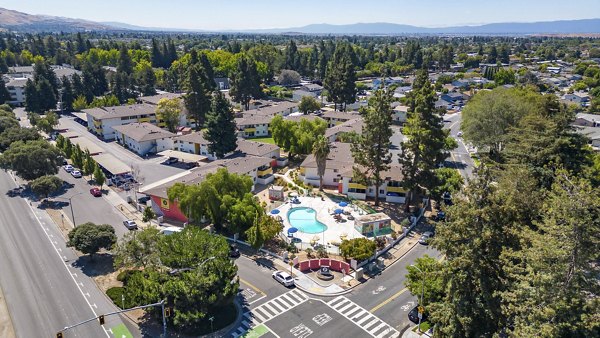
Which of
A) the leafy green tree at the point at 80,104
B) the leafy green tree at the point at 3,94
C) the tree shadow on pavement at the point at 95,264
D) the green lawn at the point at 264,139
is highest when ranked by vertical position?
the leafy green tree at the point at 3,94

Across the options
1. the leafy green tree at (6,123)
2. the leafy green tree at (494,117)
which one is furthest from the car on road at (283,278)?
the leafy green tree at (6,123)

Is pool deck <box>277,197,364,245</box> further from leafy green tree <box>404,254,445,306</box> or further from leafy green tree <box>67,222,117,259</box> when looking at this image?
leafy green tree <box>67,222,117,259</box>

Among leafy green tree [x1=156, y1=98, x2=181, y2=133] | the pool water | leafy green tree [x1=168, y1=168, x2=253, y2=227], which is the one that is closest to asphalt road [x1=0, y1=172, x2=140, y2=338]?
leafy green tree [x1=168, y1=168, x2=253, y2=227]

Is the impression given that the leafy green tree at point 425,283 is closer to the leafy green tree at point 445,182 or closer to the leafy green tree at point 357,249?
the leafy green tree at point 357,249

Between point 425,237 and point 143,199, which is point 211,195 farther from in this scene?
point 425,237

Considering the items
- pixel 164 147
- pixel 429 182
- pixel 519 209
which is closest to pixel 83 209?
pixel 164 147

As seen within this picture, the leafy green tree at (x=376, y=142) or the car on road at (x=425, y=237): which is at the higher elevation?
the leafy green tree at (x=376, y=142)

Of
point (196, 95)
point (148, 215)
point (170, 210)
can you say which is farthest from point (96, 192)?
point (196, 95)
